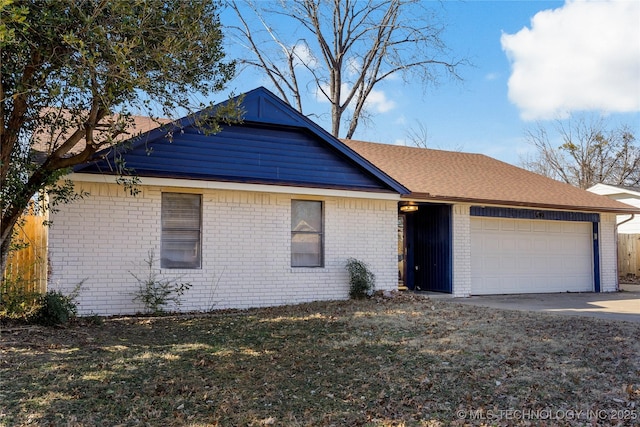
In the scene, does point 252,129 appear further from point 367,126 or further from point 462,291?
point 367,126

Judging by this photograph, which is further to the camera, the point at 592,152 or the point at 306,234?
the point at 592,152

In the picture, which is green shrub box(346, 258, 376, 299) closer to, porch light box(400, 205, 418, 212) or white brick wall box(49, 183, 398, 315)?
white brick wall box(49, 183, 398, 315)

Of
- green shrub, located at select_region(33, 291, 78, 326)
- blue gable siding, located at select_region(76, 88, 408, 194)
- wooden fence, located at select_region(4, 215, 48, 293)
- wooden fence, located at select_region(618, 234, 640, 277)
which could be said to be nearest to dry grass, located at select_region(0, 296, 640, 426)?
green shrub, located at select_region(33, 291, 78, 326)

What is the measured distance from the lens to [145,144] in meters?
9.55

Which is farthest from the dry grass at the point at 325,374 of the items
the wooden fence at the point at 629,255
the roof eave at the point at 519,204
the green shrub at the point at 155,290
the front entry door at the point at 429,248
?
the wooden fence at the point at 629,255

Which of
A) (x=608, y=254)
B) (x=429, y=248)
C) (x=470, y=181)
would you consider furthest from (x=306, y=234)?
(x=608, y=254)

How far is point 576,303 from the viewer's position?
12.3 metres

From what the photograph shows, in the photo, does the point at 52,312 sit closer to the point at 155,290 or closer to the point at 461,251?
the point at 155,290

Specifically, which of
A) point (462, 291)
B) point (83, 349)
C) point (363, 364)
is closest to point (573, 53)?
point (462, 291)

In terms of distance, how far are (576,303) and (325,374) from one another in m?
8.89

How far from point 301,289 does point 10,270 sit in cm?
574

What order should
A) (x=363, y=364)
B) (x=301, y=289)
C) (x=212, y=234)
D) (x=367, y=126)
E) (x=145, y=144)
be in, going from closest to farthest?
(x=363, y=364)
(x=145, y=144)
(x=212, y=234)
(x=301, y=289)
(x=367, y=126)

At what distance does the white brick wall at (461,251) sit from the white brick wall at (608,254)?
17.6 feet

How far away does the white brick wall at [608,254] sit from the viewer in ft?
52.2
